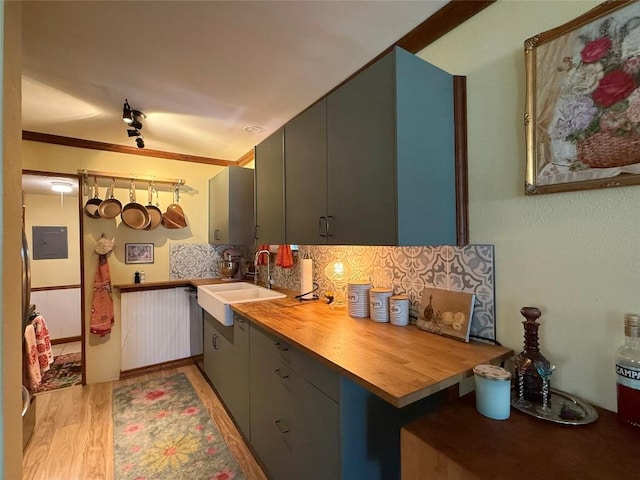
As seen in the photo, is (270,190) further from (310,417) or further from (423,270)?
(310,417)

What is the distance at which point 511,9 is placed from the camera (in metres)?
1.15

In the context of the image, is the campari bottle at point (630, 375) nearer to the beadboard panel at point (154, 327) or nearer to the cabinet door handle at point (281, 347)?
the cabinet door handle at point (281, 347)

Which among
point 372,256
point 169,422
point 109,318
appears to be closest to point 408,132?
point 372,256

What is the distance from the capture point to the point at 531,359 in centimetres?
98

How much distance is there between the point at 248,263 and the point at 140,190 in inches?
53.4

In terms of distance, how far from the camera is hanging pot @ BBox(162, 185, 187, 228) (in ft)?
10.4

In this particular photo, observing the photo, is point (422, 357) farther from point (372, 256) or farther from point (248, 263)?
point (248, 263)

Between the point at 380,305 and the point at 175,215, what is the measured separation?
259cm

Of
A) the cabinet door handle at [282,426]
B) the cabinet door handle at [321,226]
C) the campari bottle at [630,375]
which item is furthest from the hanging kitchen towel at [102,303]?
the campari bottle at [630,375]

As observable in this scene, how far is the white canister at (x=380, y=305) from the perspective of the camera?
1.54 metres

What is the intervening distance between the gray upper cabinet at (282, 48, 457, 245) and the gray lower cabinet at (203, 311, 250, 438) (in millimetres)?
933

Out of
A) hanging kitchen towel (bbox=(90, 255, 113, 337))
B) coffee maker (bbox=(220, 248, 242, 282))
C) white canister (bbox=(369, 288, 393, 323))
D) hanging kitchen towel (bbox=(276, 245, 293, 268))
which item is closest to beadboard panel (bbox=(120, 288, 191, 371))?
hanging kitchen towel (bbox=(90, 255, 113, 337))

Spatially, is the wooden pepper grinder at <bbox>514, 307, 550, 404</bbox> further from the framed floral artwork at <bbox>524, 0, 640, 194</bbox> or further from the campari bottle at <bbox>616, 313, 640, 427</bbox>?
the framed floral artwork at <bbox>524, 0, 640, 194</bbox>

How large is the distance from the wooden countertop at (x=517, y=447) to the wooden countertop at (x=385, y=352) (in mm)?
105
